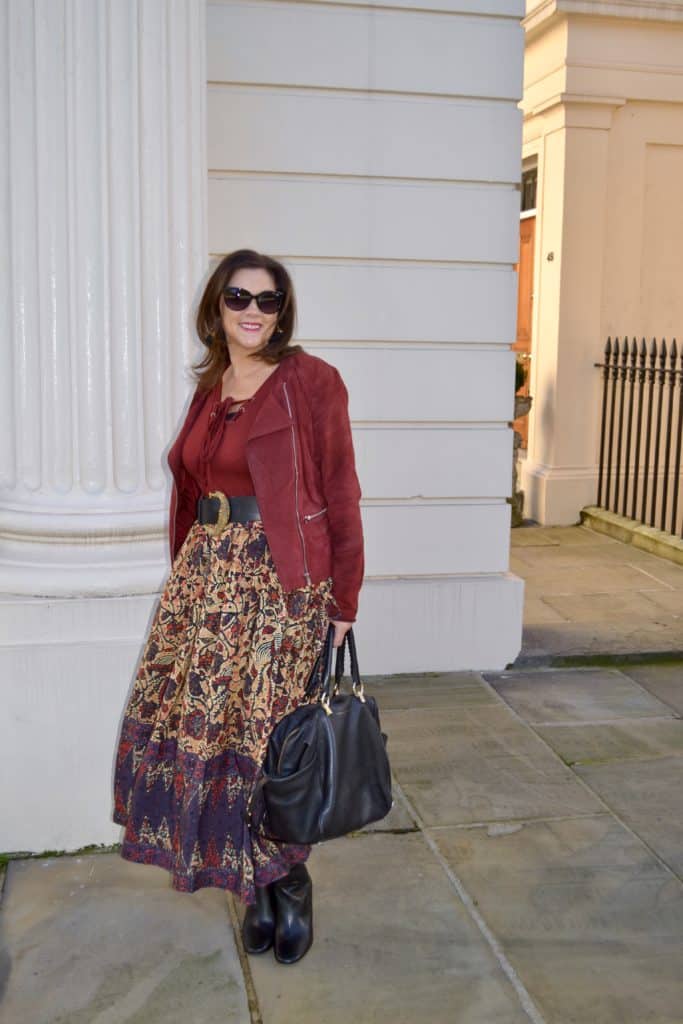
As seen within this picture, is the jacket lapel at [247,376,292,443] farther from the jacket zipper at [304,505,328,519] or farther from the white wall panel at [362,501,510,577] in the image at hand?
the white wall panel at [362,501,510,577]

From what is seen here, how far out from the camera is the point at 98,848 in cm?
365

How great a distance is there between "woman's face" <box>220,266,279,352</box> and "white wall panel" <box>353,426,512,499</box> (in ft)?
8.45

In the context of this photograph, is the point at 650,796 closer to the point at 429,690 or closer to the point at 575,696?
the point at 575,696

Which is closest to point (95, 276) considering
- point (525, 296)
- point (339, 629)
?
point (339, 629)

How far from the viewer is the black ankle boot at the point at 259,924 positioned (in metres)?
3.04

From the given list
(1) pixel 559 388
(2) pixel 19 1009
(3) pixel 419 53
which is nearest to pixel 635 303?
(1) pixel 559 388

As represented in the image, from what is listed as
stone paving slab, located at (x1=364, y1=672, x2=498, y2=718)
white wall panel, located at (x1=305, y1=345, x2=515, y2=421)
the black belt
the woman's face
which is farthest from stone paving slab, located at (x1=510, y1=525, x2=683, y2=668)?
the woman's face

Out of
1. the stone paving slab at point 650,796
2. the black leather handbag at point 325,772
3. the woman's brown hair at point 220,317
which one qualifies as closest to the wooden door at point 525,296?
the stone paving slab at point 650,796

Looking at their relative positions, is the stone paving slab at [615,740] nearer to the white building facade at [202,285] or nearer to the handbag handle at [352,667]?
the white building facade at [202,285]

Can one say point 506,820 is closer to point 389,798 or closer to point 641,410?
point 389,798

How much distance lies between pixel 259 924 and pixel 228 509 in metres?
1.15

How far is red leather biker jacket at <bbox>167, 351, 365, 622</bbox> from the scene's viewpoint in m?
2.85

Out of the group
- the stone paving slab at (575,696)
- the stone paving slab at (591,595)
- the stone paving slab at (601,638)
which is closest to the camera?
the stone paving slab at (575,696)

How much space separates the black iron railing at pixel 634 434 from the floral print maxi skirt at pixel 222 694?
620 centimetres
